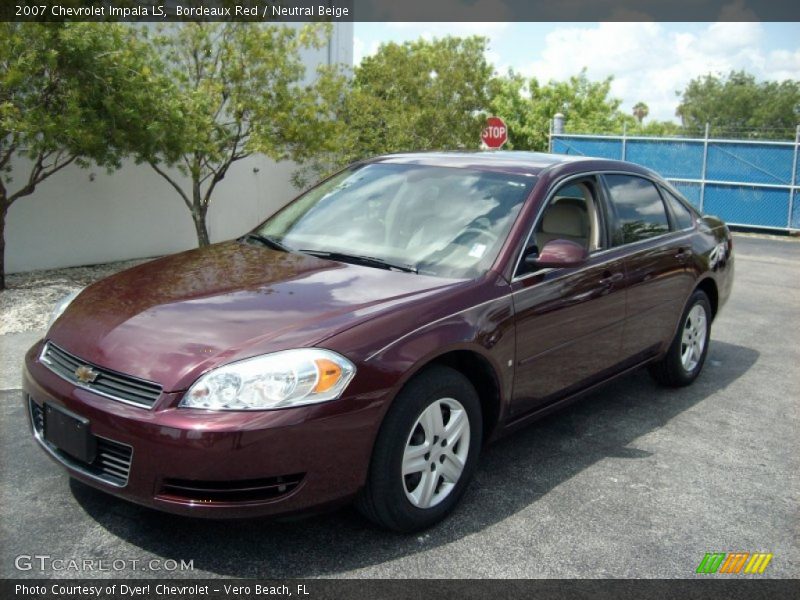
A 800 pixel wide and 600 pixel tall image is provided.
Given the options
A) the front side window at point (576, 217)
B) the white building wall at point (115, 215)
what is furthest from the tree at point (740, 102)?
the front side window at point (576, 217)

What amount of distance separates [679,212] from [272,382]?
3.86m

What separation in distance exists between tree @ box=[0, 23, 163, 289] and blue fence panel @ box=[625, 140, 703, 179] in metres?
13.1

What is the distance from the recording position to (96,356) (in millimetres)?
3193

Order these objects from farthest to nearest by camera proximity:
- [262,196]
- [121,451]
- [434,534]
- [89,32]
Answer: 1. [262,196]
2. [89,32]
3. [434,534]
4. [121,451]

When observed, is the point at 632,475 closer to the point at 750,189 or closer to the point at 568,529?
the point at 568,529

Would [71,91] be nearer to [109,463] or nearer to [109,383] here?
[109,383]

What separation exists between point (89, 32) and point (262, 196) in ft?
20.0

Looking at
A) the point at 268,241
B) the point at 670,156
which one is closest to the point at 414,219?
the point at 268,241

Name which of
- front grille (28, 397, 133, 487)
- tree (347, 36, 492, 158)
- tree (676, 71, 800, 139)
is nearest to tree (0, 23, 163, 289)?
front grille (28, 397, 133, 487)

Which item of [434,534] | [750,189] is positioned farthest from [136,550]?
[750,189]

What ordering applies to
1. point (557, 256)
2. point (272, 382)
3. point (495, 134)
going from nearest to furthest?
point (272, 382) → point (557, 256) → point (495, 134)

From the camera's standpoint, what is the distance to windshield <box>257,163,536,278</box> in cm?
399

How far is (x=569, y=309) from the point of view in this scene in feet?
13.8

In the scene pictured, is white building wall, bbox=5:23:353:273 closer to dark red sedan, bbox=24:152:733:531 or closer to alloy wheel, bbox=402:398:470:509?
dark red sedan, bbox=24:152:733:531
